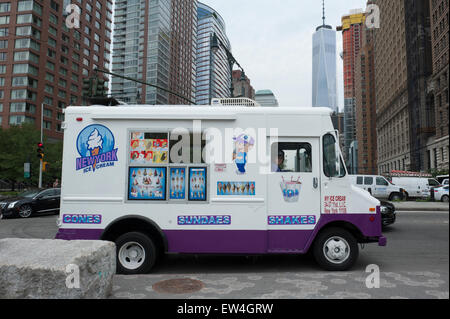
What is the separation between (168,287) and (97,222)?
185 cm

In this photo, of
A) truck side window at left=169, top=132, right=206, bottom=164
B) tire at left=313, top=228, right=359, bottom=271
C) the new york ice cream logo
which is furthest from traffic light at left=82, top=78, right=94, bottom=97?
tire at left=313, top=228, right=359, bottom=271

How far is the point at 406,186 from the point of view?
25172 mm

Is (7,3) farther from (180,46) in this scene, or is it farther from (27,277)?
(27,277)

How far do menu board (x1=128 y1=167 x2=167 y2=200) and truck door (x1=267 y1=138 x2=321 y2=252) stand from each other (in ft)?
6.52

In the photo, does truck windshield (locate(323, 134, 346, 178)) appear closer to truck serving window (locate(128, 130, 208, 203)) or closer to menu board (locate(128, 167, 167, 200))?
truck serving window (locate(128, 130, 208, 203))

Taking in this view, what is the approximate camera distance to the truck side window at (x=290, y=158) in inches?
224

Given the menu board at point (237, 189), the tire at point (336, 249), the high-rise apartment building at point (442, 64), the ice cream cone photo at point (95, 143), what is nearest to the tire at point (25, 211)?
the ice cream cone photo at point (95, 143)

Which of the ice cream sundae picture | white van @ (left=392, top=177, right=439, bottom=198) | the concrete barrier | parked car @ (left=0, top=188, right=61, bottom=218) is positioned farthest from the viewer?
white van @ (left=392, top=177, right=439, bottom=198)

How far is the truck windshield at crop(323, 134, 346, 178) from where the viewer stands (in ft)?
18.7

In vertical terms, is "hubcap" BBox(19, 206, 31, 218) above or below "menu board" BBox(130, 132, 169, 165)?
below

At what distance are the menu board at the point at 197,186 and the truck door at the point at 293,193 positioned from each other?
1.21m
